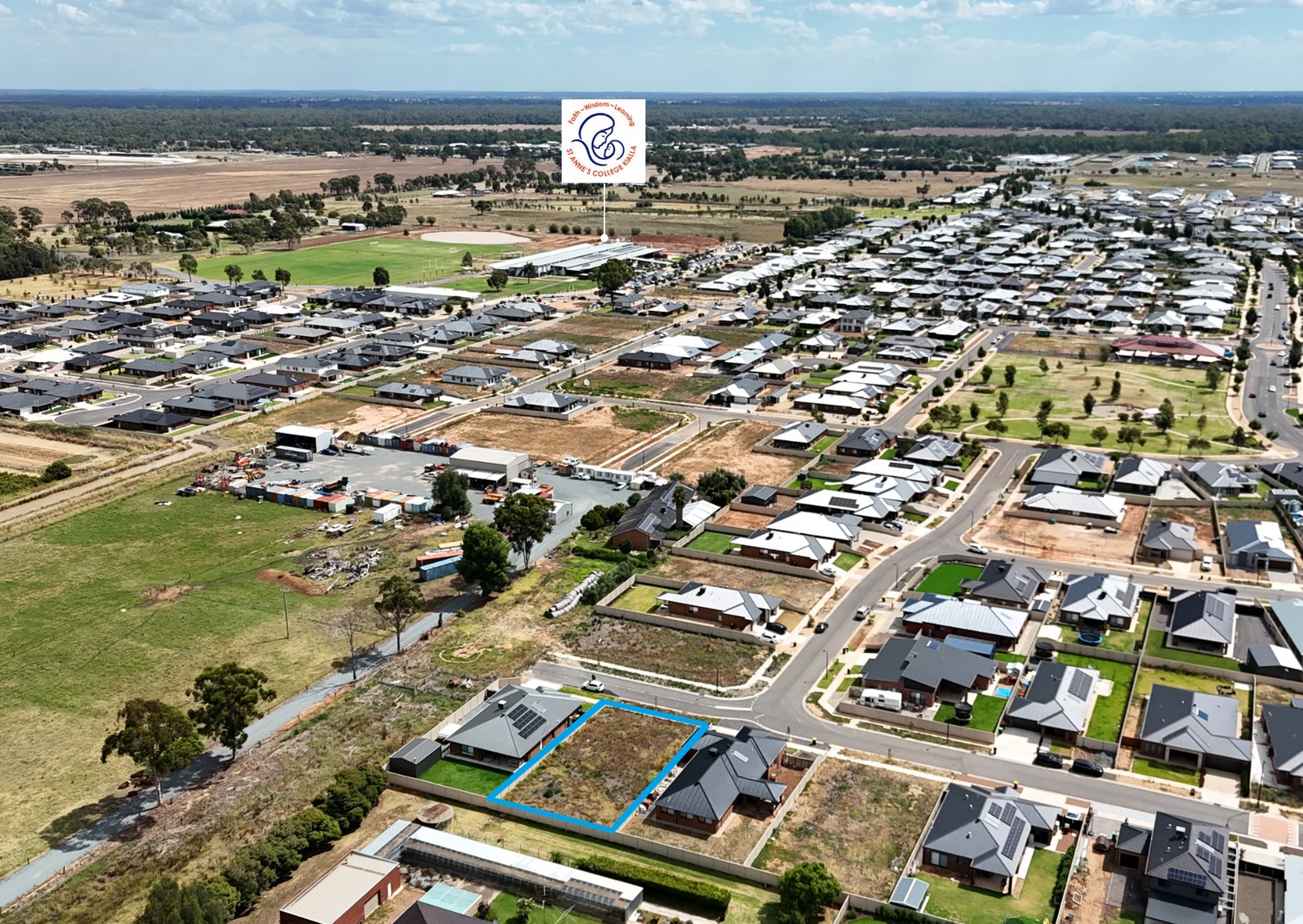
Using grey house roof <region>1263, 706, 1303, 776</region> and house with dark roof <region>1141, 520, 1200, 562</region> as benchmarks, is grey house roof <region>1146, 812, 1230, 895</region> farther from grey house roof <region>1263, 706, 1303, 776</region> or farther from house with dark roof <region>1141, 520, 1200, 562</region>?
house with dark roof <region>1141, 520, 1200, 562</region>

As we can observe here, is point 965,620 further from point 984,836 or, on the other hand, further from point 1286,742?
point 984,836

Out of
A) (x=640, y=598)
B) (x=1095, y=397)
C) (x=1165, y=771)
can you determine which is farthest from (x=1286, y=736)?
(x=1095, y=397)

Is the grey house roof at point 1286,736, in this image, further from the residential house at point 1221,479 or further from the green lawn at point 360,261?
the green lawn at point 360,261

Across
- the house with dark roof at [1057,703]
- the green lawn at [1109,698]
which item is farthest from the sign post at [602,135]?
the house with dark roof at [1057,703]

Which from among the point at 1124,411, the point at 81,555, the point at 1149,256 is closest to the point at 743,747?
the point at 81,555

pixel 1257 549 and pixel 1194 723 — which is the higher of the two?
pixel 1257 549

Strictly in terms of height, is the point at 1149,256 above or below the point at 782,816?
above

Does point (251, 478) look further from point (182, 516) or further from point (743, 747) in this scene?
point (743, 747)
